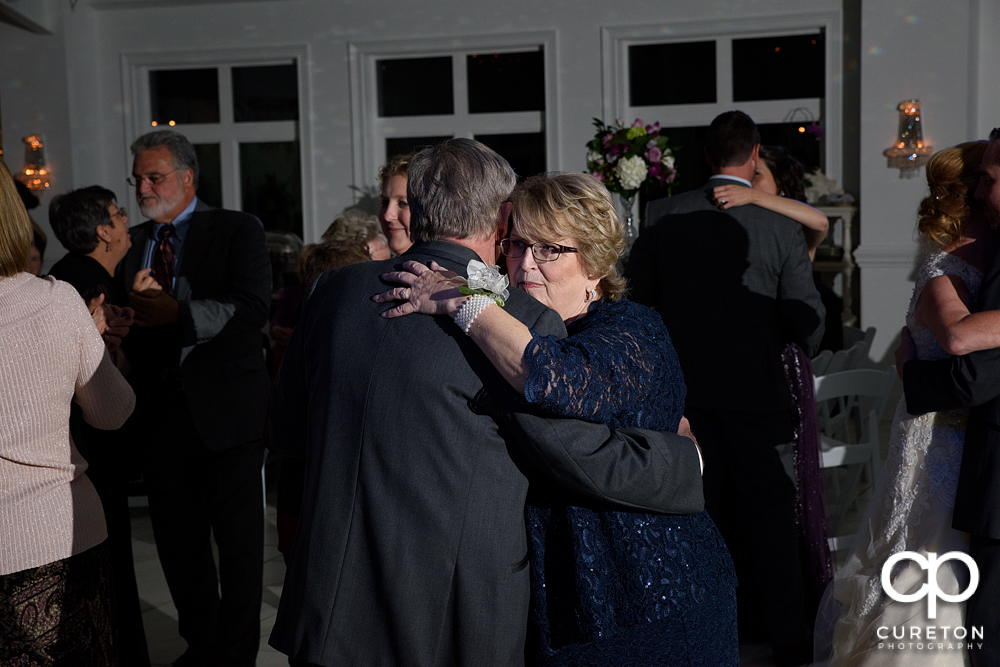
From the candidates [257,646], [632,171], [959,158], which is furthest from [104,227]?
[632,171]

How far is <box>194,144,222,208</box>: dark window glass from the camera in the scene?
30.4 ft

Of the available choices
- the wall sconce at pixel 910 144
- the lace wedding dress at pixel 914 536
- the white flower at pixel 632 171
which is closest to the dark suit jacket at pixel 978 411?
the lace wedding dress at pixel 914 536

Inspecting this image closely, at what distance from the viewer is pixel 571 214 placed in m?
1.74

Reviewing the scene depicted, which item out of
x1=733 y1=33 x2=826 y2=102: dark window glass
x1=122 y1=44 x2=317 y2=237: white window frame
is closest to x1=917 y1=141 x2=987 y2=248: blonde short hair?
x1=733 y1=33 x2=826 y2=102: dark window glass

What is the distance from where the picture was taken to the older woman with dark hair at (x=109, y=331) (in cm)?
280

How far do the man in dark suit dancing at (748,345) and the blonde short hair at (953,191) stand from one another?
0.81 m

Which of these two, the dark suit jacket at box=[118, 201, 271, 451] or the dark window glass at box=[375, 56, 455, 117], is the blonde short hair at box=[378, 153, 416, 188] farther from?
the dark window glass at box=[375, 56, 455, 117]

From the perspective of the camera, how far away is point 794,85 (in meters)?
8.33

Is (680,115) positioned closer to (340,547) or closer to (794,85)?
(794,85)

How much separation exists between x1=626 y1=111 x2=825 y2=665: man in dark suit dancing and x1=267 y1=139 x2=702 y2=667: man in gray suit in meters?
1.67

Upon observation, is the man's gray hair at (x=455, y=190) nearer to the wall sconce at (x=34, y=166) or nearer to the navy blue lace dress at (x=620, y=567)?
the navy blue lace dress at (x=620, y=567)

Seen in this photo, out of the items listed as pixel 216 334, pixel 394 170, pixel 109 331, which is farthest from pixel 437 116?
pixel 109 331

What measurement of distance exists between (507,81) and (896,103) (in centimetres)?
352

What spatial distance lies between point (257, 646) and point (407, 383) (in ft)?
6.55
